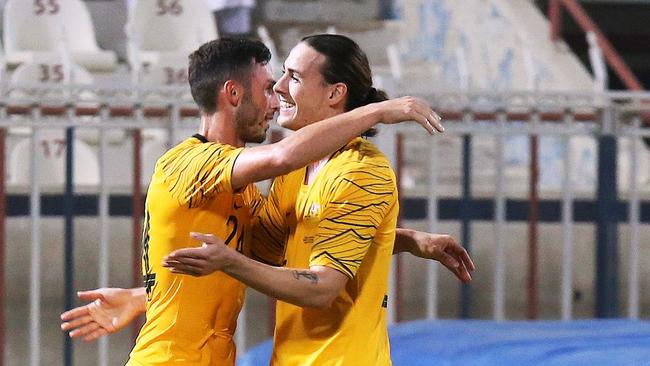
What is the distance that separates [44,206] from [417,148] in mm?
3341

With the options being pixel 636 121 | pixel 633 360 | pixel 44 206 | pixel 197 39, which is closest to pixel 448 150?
pixel 197 39

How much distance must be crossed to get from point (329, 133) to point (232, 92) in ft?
1.23

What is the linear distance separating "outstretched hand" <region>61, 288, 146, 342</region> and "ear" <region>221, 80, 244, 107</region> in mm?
539

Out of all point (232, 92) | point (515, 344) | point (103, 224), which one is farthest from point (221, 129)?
point (103, 224)

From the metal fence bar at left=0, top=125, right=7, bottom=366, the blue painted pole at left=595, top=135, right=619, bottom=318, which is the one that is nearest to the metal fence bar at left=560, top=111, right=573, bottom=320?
the blue painted pole at left=595, top=135, right=619, bottom=318

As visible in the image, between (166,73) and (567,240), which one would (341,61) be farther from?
(166,73)

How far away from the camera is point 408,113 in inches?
95.3

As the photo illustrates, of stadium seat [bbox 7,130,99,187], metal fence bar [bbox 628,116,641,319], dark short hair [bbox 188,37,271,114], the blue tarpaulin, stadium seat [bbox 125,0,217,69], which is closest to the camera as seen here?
dark short hair [bbox 188,37,271,114]

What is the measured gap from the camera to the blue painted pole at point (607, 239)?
5.34 metres

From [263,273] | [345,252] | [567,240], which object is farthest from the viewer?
[567,240]

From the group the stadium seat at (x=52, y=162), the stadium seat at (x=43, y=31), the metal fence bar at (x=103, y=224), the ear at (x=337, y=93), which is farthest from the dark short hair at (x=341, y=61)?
the stadium seat at (x=43, y=31)

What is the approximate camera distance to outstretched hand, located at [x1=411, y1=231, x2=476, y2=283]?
9.26 feet

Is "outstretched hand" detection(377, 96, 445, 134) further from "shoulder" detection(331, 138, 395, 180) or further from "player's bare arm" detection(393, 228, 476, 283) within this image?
"player's bare arm" detection(393, 228, 476, 283)

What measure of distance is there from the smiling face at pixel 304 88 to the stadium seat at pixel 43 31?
5.88 m
